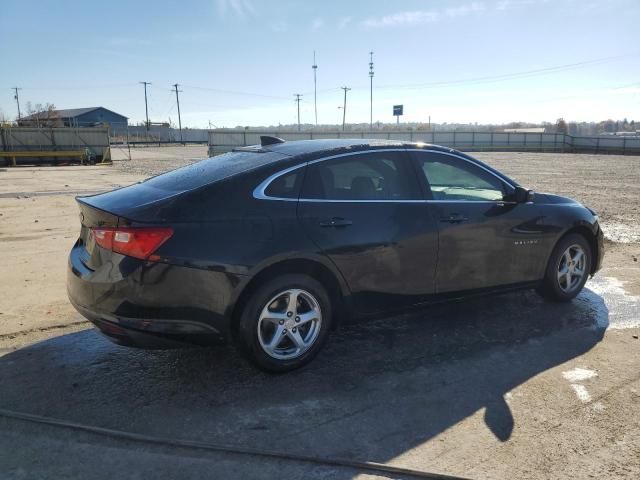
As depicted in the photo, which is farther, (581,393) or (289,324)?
(289,324)

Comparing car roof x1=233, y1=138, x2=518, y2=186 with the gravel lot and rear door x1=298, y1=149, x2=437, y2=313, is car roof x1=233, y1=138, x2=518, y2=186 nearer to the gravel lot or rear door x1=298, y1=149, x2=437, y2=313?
rear door x1=298, y1=149, x2=437, y2=313

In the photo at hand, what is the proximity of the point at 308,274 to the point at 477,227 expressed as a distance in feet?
5.51

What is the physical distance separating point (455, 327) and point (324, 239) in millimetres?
1725

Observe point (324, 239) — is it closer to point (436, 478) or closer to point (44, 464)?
point (436, 478)

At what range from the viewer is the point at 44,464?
2705 mm

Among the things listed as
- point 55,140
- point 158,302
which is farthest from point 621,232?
point 55,140

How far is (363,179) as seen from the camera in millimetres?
4055

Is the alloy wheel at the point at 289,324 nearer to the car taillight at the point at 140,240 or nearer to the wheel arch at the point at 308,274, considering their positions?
the wheel arch at the point at 308,274

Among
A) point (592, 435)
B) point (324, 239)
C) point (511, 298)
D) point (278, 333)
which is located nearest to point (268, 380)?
point (278, 333)

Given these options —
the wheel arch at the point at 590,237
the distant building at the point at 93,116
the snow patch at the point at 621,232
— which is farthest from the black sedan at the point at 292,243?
the distant building at the point at 93,116

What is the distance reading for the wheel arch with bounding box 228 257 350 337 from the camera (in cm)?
346

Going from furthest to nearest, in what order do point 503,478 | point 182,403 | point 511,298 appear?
1. point 511,298
2. point 182,403
3. point 503,478

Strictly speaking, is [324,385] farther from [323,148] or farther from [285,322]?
[323,148]

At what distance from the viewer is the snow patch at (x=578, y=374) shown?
3.69 meters
